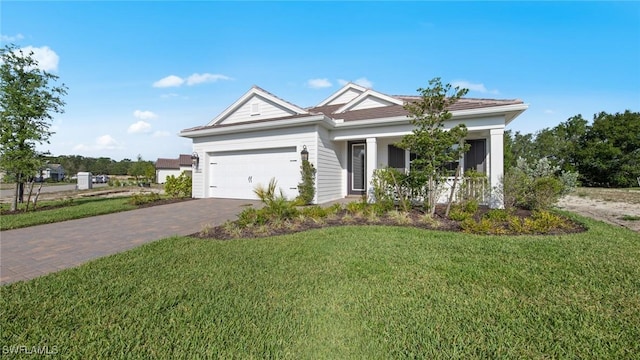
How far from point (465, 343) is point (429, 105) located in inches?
233

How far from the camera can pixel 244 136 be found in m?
10.7

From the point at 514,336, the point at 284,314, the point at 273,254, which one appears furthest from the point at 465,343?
the point at 273,254

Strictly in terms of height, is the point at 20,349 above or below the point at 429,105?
below

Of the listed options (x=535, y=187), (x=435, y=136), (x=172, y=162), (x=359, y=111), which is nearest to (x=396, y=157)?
(x=359, y=111)

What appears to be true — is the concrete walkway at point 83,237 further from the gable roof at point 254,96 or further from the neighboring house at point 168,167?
the neighboring house at point 168,167

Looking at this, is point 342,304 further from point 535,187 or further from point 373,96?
point 373,96

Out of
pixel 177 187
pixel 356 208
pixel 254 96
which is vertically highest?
pixel 254 96

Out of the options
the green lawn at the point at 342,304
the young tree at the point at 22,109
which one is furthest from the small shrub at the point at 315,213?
the young tree at the point at 22,109

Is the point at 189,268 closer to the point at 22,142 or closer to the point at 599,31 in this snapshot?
the point at 22,142

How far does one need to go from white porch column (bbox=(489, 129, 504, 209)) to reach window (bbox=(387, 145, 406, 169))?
3181 millimetres

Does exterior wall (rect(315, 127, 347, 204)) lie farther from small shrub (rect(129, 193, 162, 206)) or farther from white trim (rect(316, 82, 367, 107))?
small shrub (rect(129, 193, 162, 206))

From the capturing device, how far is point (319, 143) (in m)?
9.45

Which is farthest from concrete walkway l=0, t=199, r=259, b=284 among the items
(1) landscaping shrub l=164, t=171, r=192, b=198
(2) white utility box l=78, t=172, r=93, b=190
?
(2) white utility box l=78, t=172, r=93, b=190

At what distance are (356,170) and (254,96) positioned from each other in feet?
18.2
